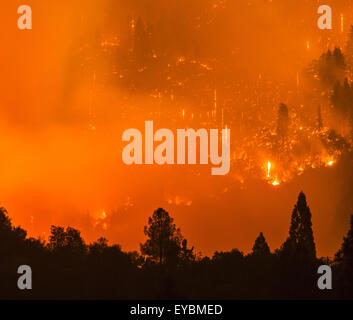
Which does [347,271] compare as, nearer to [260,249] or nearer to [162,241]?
[260,249]

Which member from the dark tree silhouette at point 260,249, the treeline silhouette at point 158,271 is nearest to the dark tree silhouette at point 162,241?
the treeline silhouette at point 158,271

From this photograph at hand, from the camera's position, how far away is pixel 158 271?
110375 mm

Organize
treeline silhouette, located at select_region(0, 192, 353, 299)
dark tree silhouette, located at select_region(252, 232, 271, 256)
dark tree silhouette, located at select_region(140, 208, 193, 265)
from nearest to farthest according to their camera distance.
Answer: treeline silhouette, located at select_region(0, 192, 353, 299) < dark tree silhouette, located at select_region(140, 208, 193, 265) < dark tree silhouette, located at select_region(252, 232, 271, 256)

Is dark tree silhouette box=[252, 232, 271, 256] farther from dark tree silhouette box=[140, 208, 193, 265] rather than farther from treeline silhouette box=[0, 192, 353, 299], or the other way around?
dark tree silhouette box=[140, 208, 193, 265]

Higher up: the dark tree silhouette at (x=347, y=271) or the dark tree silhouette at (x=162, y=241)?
the dark tree silhouette at (x=162, y=241)

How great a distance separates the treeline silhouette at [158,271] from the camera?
10000 cm

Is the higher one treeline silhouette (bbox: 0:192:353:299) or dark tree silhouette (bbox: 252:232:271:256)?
dark tree silhouette (bbox: 252:232:271:256)

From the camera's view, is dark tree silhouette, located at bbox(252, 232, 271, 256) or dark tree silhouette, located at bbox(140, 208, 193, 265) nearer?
dark tree silhouette, located at bbox(140, 208, 193, 265)

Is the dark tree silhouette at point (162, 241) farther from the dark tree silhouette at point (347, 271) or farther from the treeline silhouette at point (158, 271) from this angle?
the dark tree silhouette at point (347, 271)

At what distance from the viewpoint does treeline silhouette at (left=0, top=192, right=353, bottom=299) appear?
100 meters

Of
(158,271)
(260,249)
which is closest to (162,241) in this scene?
(158,271)

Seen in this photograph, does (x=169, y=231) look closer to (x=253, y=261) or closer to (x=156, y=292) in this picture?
(x=253, y=261)

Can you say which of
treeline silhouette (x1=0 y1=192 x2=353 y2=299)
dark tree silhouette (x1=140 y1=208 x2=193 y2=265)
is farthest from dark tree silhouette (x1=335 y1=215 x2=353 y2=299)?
dark tree silhouette (x1=140 y1=208 x2=193 y2=265)
